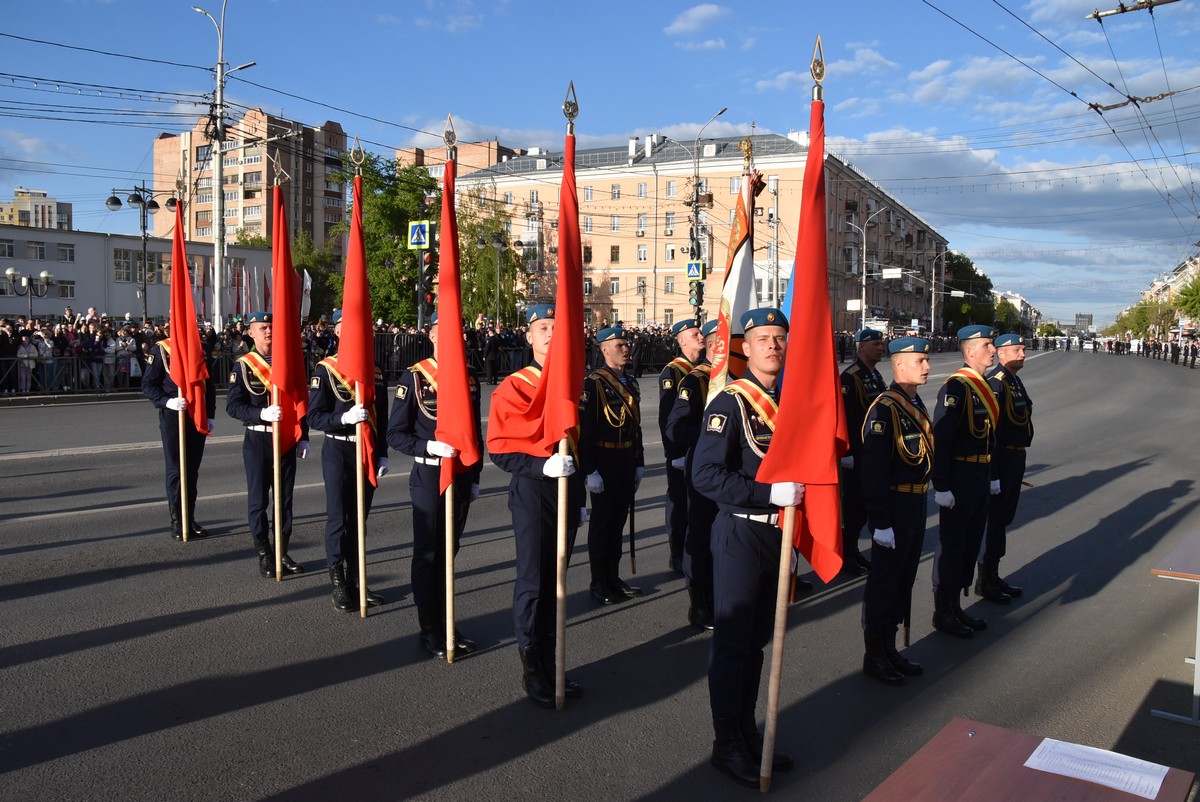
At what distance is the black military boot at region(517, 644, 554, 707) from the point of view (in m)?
4.77

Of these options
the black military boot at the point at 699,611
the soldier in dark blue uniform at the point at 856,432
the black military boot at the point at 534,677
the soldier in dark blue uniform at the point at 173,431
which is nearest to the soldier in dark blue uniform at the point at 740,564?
the black military boot at the point at 534,677

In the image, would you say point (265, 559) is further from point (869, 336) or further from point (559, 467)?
point (869, 336)

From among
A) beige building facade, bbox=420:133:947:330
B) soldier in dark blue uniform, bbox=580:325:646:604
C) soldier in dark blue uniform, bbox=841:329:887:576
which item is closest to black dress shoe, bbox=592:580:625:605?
soldier in dark blue uniform, bbox=580:325:646:604

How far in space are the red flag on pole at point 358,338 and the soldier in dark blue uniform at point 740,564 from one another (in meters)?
3.03

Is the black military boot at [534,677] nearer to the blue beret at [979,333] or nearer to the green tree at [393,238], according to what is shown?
the blue beret at [979,333]

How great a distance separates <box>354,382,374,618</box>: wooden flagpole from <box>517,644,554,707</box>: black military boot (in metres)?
1.62

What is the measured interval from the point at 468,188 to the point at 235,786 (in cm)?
7216

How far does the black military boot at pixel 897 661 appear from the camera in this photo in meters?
5.25

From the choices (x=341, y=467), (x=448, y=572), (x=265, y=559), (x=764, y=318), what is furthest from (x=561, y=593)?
(x=265, y=559)

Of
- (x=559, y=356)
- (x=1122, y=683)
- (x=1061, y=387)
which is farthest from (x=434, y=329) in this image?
(x=1061, y=387)

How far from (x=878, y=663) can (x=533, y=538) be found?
221 centimetres

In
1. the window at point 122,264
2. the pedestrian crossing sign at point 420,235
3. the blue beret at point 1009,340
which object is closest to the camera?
the blue beret at point 1009,340

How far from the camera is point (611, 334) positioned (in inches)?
274

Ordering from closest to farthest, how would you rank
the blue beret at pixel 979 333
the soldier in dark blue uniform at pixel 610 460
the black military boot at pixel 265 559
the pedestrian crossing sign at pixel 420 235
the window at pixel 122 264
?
the blue beret at pixel 979 333 < the soldier in dark blue uniform at pixel 610 460 < the black military boot at pixel 265 559 < the pedestrian crossing sign at pixel 420 235 < the window at pixel 122 264
